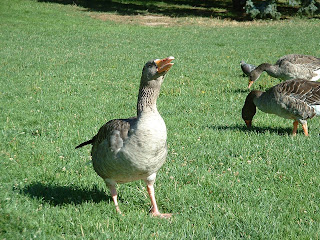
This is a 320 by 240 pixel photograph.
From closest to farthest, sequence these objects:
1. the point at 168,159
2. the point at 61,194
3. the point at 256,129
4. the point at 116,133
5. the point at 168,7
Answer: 1. the point at 116,133
2. the point at 61,194
3. the point at 168,159
4. the point at 256,129
5. the point at 168,7

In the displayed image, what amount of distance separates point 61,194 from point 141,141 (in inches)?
65.4

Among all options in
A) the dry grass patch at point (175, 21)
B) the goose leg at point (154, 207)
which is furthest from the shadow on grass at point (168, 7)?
the goose leg at point (154, 207)

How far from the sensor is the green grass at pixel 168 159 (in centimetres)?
459

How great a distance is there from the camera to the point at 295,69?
12234 mm

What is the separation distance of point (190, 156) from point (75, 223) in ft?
8.89

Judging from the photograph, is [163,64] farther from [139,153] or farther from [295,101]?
[295,101]

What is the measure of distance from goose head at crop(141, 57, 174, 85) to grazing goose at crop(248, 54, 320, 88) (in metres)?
8.51

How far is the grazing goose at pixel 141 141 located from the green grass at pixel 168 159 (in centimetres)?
58

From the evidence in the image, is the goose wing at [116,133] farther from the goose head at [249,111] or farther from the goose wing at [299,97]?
the goose head at [249,111]

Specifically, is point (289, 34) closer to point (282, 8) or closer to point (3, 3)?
point (282, 8)

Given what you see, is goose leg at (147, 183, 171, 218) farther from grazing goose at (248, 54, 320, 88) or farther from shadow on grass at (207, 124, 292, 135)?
grazing goose at (248, 54, 320, 88)

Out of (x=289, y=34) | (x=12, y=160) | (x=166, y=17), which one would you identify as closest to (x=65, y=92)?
(x=12, y=160)

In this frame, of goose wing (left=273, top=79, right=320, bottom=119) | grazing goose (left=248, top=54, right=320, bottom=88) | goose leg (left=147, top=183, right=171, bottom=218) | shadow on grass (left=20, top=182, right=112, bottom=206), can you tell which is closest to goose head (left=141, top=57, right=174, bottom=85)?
goose leg (left=147, top=183, right=171, bottom=218)

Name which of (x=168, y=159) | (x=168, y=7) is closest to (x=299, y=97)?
(x=168, y=159)
